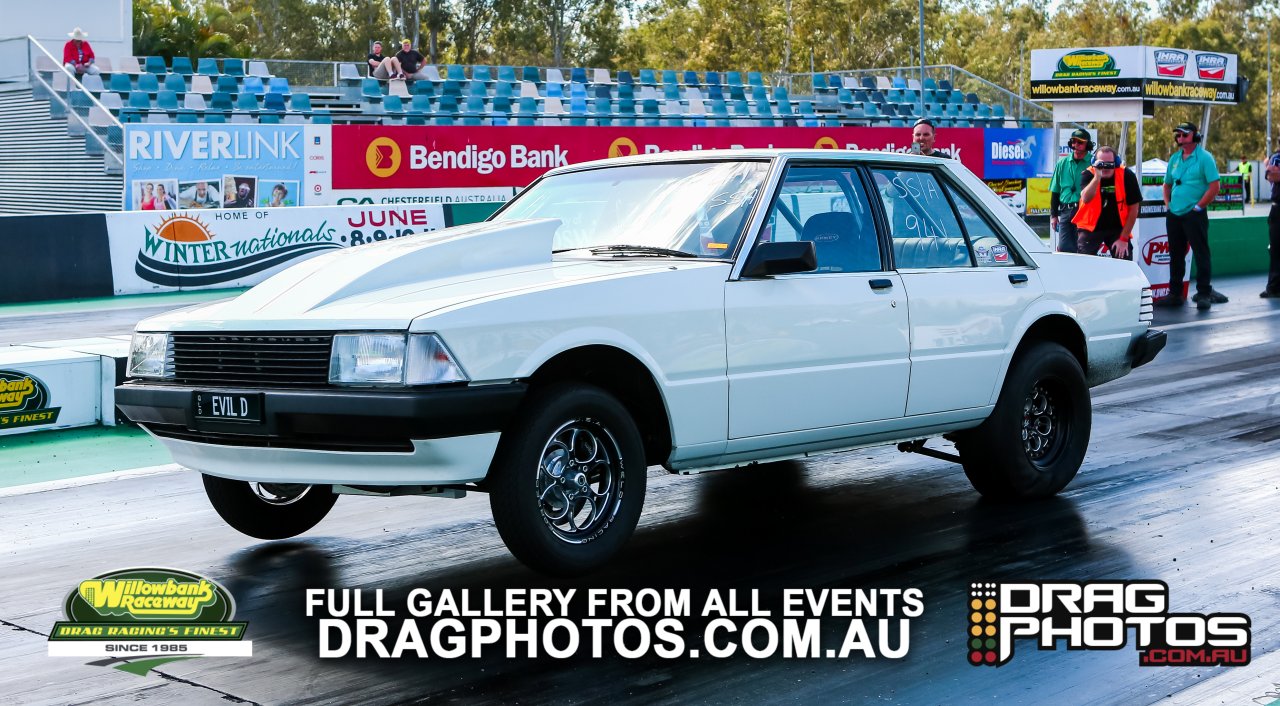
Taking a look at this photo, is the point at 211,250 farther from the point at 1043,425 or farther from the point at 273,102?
the point at 1043,425

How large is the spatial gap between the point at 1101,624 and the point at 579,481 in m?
1.88

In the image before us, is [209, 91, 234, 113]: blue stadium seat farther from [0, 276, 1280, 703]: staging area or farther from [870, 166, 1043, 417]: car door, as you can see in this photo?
[870, 166, 1043, 417]: car door

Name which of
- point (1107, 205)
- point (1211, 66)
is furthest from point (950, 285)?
point (1211, 66)

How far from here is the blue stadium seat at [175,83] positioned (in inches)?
1077

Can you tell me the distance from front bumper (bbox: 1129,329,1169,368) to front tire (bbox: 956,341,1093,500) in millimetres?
548

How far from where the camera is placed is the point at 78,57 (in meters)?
26.7

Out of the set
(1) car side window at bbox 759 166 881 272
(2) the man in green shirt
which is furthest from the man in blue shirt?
(1) car side window at bbox 759 166 881 272

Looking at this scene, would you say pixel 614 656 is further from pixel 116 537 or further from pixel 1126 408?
pixel 1126 408

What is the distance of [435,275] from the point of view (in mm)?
5523

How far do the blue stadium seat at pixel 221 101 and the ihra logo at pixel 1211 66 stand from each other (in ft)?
60.8

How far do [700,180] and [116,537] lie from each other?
3044 mm

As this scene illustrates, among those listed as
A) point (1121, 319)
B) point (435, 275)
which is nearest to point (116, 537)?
point (435, 275)

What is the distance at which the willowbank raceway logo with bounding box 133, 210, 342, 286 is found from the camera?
20.0 metres

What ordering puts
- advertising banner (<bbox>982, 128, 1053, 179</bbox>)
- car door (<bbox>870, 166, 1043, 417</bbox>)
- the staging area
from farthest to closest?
1. advertising banner (<bbox>982, 128, 1053, 179</bbox>)
2. car door (<bbox>870, 166, 1043, 417</bbox>)
3. the staging area
